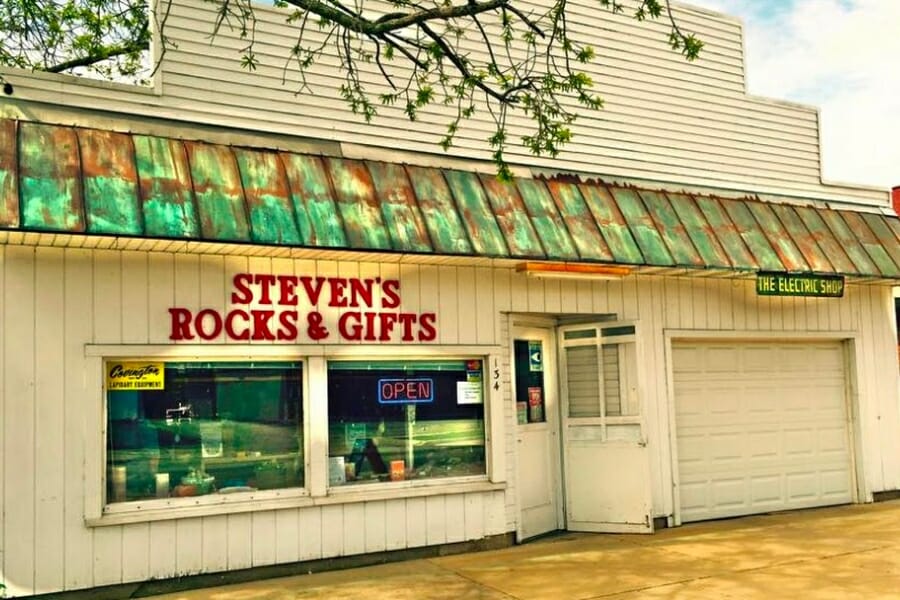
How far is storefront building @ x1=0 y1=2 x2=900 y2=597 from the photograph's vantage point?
24.6 ft

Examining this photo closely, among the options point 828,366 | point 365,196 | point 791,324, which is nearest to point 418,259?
point 365,196

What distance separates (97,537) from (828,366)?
9.49m

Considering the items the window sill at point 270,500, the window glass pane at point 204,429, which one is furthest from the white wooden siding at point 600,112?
the window sill at point 270,500

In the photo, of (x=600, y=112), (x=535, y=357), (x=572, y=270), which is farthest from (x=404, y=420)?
(x=600, y=112)

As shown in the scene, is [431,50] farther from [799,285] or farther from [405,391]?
[799,285]

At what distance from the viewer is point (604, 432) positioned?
10266mm

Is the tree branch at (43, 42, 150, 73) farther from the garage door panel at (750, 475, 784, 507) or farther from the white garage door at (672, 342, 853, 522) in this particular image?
the garage door panel at (750, 475, 784, 507)

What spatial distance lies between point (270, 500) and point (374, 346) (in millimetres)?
1744

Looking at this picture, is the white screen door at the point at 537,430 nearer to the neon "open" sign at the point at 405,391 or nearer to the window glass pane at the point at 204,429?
the neon "open" sign at the point at 405,391

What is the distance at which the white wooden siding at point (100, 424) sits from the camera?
7.35m

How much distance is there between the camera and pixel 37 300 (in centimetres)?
748

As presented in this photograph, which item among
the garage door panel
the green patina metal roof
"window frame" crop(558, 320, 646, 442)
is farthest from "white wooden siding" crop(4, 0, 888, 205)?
the garage door panel

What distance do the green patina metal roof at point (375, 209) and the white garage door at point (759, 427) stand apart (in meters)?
1.46

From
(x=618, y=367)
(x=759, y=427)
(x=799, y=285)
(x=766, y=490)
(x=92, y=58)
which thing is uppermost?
(x=92, y=58)
